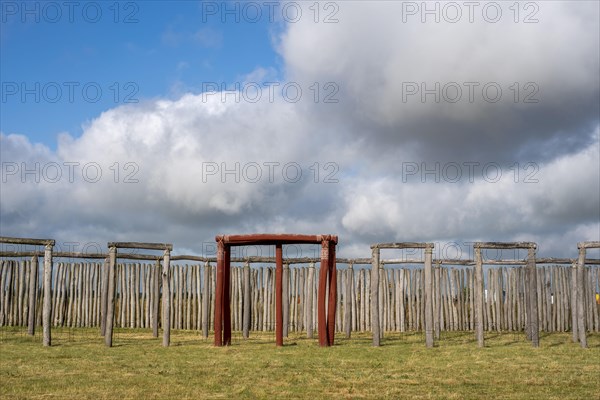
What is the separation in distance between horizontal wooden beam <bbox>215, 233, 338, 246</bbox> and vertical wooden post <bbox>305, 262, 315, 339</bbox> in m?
3.59

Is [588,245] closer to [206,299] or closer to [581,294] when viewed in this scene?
[581,294]

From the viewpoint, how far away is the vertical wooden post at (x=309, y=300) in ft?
57.8

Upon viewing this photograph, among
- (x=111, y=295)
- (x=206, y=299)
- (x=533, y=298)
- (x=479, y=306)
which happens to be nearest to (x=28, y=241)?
(x=111, y=295)

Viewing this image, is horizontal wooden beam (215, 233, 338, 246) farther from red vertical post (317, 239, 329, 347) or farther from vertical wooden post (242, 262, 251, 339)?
vertical wooden post (242, 262, 251, 339)

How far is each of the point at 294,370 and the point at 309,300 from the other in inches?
296

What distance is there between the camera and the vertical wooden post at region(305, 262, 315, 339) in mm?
17609

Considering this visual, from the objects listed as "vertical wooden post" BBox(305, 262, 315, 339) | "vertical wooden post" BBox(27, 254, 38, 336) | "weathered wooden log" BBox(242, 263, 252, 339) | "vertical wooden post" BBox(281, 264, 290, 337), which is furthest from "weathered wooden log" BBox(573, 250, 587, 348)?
"vertical wooden post" BBox(27, 254, 38, 336)

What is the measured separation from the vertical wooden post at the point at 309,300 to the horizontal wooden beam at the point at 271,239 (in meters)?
3.59

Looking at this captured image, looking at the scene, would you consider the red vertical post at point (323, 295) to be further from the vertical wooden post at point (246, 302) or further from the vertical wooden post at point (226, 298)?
the vertical wooden post at point (246, 302)

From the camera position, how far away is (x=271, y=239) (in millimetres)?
14180

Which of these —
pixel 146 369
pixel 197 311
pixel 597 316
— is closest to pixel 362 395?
pixel 146 369

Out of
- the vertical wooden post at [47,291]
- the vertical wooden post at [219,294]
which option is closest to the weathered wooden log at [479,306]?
the vertical wooden post at [219,294]

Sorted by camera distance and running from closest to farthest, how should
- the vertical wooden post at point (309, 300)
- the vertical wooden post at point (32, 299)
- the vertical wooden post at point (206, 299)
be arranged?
1. the vertical wooden post at point (32, 299)
2. the vertical wooden post at point (309, 300)
3. the vertical wooden post at point (206, 299)

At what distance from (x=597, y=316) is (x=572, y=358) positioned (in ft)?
26.9
